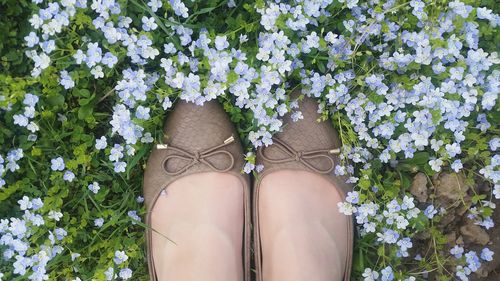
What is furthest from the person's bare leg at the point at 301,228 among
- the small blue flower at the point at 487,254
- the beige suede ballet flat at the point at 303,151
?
the small blue flower at the point at 487,254

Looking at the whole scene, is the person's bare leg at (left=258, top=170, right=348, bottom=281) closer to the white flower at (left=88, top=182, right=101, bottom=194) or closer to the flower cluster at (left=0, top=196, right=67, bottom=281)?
the white flower at (left=88, top=182, right=101, bottom=194)

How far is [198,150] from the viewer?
2158mm

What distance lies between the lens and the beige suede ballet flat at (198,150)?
214cm

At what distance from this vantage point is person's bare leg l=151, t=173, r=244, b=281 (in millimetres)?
2053

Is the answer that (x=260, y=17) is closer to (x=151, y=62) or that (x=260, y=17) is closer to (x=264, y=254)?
(x=151, y=62)

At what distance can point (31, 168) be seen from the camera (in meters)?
2.09

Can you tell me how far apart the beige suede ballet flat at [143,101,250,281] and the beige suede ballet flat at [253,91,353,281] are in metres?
0.09

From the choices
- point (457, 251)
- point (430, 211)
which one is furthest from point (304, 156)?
point (457, 251)

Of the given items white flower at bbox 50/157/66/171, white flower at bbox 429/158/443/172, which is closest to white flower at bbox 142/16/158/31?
white flower at bbox 50/157/66/171

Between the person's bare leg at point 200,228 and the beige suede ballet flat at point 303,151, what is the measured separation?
0.10 metres

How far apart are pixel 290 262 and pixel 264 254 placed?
12 centimetres

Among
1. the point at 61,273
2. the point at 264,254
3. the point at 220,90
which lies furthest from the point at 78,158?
the point at 264,254

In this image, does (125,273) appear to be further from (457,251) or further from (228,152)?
(457,251)

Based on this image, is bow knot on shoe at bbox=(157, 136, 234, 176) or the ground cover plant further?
bow knot on shoe at bbox=(157, 136, 234, 176)
